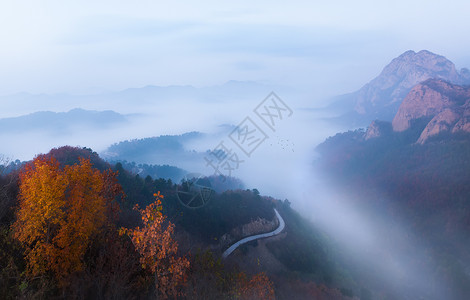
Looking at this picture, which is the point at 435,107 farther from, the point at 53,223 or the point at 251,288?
the point at 53,223

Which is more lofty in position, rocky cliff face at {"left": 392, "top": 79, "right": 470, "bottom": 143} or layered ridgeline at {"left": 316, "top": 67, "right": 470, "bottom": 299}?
rocky cliff face at {"left": 392, "top": 79, "right": 470, "bottom": 143}

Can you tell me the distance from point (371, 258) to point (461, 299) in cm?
2074

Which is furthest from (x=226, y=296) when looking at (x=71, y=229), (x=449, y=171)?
(x=449, y=171)

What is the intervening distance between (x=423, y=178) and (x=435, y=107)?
60220 mm

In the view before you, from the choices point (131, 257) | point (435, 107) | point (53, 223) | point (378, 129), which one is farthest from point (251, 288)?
point (378, 129)

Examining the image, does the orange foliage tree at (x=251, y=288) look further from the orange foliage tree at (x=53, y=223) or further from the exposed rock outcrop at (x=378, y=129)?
the exposed rock outcrop at (x=378, y=129)

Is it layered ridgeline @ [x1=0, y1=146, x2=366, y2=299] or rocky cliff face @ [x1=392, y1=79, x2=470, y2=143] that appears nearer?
layered ridgeline @ [x1=0, y1=146, x2=366, y2=299]

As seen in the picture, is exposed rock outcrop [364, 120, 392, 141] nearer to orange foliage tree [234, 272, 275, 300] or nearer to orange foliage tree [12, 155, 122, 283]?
orange foliage tree [234, 272, 275, 300]

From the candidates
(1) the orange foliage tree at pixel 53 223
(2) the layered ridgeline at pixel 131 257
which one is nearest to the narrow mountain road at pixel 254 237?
(2) the layered ridgeline at pixel 131 257

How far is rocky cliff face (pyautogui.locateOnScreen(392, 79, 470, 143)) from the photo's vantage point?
122m

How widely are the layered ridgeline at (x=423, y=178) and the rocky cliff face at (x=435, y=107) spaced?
0.34 meters

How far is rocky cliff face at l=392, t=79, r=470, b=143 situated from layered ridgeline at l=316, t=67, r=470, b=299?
0.34 meters

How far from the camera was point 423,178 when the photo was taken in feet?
335

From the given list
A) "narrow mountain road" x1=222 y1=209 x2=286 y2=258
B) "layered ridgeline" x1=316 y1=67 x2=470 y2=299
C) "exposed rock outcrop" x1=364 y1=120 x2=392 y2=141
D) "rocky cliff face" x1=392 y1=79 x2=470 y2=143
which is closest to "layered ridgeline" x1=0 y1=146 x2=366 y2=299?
"narrow mountain road" x1=222 y1=209 x2=286 y2=258
